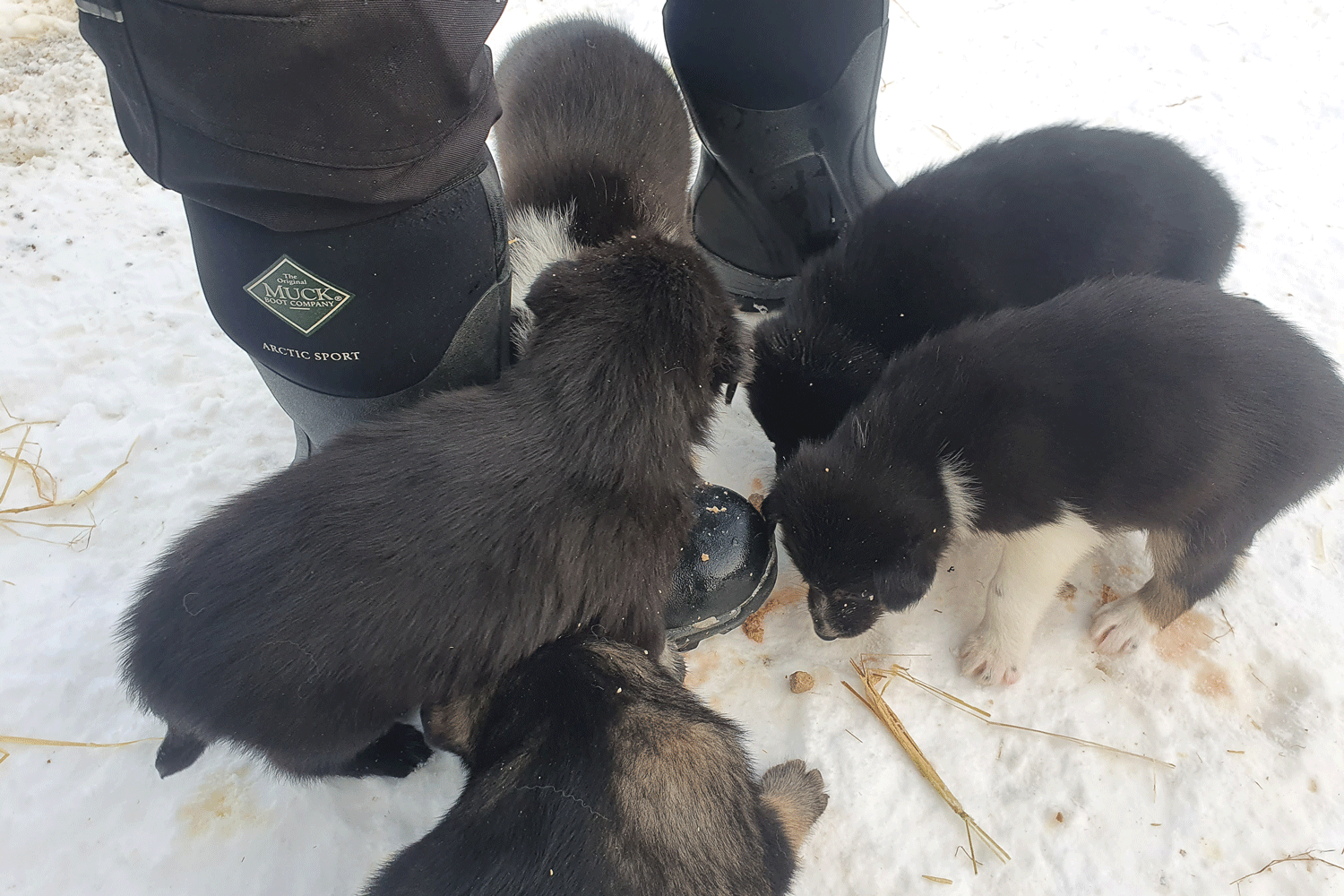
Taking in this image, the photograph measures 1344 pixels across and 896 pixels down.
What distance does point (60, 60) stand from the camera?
3529mm

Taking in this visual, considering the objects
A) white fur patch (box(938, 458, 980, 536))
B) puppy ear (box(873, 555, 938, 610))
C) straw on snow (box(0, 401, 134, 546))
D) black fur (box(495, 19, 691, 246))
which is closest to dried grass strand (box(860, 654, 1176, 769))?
puppy ear (box(873, 555, 938, 610))

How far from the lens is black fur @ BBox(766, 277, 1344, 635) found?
1924 millimetres

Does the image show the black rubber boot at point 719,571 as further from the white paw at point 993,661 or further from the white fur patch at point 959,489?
the white paw at point 993,661

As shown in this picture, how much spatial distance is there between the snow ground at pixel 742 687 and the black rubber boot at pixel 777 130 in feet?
2.00

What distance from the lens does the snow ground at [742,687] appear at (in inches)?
78.7

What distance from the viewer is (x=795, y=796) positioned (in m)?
1.98

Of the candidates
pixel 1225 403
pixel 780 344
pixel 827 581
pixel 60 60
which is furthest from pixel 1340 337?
pixel 60 60

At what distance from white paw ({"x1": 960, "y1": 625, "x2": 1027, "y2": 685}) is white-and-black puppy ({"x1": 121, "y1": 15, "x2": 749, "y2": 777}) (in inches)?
36.3

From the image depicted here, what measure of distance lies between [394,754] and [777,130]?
221 centimetres

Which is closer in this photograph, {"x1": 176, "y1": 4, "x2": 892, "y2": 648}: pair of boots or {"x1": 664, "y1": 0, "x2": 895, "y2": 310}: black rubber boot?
{"x1": 176, "y1": 4, "x2": 892, "y2": 648}: pair of boots

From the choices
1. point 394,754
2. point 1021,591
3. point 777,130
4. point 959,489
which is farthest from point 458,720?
point 777,130

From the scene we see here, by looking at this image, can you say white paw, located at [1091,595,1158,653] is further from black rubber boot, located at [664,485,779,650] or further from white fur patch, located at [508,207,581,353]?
white fur patch, located at [508,207,581,353]

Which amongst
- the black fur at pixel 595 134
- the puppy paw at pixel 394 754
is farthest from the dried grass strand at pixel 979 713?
the black fur at pixel 595 134

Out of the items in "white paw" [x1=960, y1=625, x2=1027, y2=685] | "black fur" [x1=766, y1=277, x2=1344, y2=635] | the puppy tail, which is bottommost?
"white paw" [x1=960, y1=625, x2=1027, y2=685]
